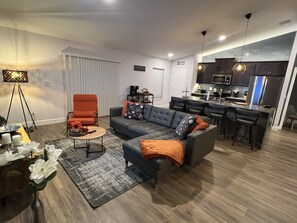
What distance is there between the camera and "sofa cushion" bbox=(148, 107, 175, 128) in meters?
3.45

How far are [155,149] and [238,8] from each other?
3781 millimetres

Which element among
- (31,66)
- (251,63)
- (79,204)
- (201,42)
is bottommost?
(79,204)

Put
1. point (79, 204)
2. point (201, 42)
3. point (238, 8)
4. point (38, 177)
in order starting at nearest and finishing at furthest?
point (38, 177) < point (79, 204) < point (238, 8) < point (201, 42)

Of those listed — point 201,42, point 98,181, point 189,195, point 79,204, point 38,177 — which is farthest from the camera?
point 201,42

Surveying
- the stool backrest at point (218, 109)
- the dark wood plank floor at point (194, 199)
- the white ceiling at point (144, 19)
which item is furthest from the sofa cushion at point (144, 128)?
the white ceiling at point (144, 19)

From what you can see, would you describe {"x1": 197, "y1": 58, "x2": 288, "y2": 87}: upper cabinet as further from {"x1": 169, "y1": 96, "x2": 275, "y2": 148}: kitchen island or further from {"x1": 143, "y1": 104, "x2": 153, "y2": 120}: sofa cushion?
{"x1": 143, "y1": 104, "x2": 153, "y2": 120}: sofa cushion

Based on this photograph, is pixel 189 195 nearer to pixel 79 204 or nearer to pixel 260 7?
pixel 79 204

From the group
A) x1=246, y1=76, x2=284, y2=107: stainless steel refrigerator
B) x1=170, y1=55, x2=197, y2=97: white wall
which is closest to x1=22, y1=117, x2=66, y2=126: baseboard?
x1=170, y1=55, x2=197, y2=97: white wall

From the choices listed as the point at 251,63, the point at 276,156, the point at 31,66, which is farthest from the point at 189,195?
the point at 251,63

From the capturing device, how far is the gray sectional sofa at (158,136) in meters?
2.11

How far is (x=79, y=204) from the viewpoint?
1799mm

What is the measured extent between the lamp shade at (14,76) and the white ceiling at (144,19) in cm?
112

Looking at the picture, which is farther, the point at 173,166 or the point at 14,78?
the point at 14,78

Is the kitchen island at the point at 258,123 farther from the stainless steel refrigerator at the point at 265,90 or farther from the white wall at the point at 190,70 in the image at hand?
the white wall at the point at 190,70
